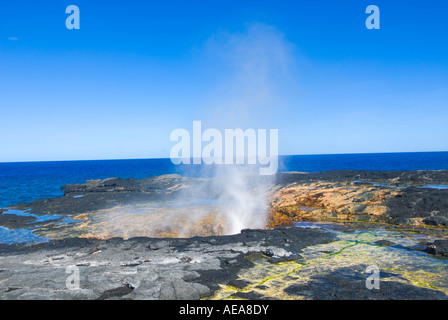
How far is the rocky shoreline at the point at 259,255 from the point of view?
9.13 metres

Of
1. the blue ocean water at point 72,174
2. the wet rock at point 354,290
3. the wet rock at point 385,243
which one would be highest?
the wet rock at point 354,290

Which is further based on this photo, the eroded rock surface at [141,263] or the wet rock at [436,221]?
the wet rock at [436,221]

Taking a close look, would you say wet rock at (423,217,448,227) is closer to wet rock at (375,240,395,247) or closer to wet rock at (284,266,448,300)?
wet rock at (375,240,395,247)

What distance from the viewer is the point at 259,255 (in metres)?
13.0

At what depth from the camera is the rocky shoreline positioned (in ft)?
30.0

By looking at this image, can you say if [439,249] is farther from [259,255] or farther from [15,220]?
[15,220]

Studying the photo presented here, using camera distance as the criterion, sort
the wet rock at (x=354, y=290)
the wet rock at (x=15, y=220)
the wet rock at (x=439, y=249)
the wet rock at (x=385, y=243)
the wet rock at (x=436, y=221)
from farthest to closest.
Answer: the wet rock at (x=15, y=220) → the wet rock at (x=436, y=221) → the wet rock at (x=385, y=243) → the wet rock at (x=439, y=249) → the wet rock at (x=354, y=290)

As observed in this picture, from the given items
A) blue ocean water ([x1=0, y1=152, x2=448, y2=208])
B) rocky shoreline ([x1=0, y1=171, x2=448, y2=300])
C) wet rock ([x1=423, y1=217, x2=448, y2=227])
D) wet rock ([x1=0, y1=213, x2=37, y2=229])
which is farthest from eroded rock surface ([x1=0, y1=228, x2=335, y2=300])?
blue ocean water ([x1=0, y1=152, x2=448, y2=208])

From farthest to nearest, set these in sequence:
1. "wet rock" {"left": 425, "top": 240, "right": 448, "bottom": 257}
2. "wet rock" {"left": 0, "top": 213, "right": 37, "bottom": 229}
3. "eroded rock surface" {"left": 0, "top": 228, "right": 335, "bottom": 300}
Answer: "wet rock" {"left": 0, "top": 213, "right": 37, "bottom": 229}
"wet rock" {"left": 425, "top": 240, "right": 448, "bottom": 257}
"eroded rock surface" {"left": 0, "top": 228, "right": 335, "bottom": 300}

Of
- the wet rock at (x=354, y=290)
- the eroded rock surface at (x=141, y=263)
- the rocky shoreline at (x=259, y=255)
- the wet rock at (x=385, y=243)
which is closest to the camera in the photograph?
the wet rock at (x=354, y=290)

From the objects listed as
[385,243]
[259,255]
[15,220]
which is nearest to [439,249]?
[385,243]

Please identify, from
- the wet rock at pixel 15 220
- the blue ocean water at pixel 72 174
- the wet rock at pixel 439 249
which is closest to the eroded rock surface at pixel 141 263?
the wet rock at pixel 439 249

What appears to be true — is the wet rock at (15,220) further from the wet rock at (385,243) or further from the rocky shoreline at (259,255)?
the wet rock at (385,243)
